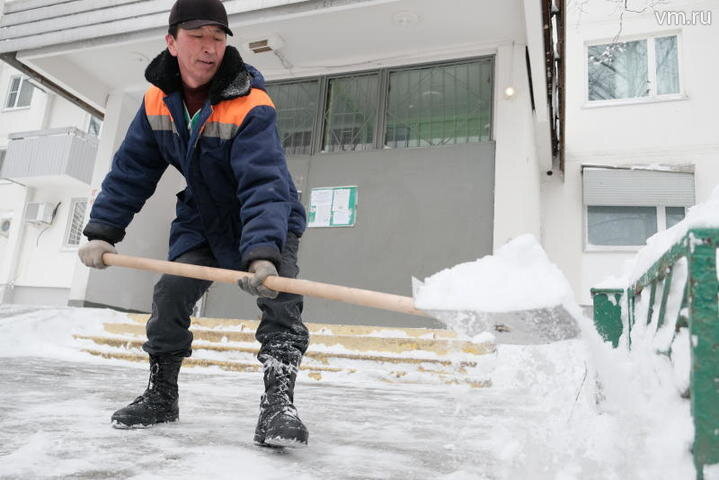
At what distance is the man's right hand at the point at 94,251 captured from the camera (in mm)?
2346

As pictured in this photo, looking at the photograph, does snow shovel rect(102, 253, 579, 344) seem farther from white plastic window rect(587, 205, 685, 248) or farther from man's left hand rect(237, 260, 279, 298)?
white plastic window rect(587, 205, 685, 248)

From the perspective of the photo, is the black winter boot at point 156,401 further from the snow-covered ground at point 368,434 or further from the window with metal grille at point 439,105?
the window with metal grille at point 439,105

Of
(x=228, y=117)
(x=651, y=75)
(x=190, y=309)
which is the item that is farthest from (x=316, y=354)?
(x=651, y=75)

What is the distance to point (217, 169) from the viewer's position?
2.29m

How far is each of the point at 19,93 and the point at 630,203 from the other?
1611 centimetres

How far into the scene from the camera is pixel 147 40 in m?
7.05

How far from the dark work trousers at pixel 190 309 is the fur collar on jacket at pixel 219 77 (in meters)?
0.61

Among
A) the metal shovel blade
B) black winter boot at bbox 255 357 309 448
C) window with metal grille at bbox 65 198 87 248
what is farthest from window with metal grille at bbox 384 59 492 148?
window with metal grille at bbox 65 198 87 248

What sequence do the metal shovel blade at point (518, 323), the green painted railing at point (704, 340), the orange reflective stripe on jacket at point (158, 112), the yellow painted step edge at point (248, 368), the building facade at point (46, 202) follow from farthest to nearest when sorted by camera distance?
the building facade at point (46, 202) < the yellow painted step edge at point (248, 368) < the orange reflective stripe on jacket at point (158, 112) < the metal shovel blade at point (518, 323) < the green painted railing at point (704, 340)

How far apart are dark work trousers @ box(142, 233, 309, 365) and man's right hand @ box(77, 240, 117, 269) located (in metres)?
0.26

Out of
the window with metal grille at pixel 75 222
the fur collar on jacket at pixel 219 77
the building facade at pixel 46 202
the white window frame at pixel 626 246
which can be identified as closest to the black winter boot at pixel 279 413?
the fur collar on jacket at pixel 219 77

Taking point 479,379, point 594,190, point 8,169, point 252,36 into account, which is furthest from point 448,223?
point 8,169

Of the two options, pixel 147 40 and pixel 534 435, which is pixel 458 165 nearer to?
pixel 147 40

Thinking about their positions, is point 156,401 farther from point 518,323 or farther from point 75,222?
point 75,222
